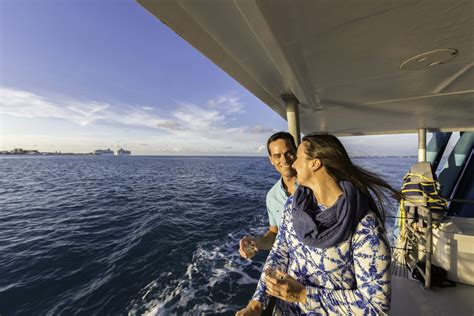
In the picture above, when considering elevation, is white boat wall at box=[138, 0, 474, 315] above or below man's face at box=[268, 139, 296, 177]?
above

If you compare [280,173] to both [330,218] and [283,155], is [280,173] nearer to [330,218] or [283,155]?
[283,155]

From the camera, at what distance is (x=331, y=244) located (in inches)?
46.2

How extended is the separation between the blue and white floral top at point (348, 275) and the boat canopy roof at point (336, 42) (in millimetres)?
1533

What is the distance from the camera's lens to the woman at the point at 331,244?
1105 millimetres

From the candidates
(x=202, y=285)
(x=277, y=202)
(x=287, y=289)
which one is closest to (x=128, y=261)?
(x=202, y=285)

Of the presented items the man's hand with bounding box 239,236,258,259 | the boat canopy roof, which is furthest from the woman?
the boat canopy roof

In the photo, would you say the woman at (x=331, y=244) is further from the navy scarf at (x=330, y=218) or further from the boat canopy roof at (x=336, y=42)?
the boat canopy roof at (x=336, y=42)

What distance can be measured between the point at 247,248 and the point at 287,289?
89 centimetres

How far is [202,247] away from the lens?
6719 millimetres

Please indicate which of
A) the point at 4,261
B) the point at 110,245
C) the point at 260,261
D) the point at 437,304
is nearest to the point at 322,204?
the point at 437,304

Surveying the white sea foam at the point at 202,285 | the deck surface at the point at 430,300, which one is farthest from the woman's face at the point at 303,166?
the white sea foam at the point at 202,285

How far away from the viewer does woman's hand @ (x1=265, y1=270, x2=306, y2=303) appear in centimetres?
120

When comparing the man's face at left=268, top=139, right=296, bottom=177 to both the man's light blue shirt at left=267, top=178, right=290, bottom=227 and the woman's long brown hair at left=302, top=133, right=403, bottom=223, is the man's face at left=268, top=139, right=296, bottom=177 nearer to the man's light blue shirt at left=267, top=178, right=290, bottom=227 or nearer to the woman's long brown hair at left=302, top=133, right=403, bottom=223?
the man's light blue shirt at left=267, top=178, right=290, bottom=227

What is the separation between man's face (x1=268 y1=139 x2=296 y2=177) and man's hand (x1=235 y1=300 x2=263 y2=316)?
1.28m
